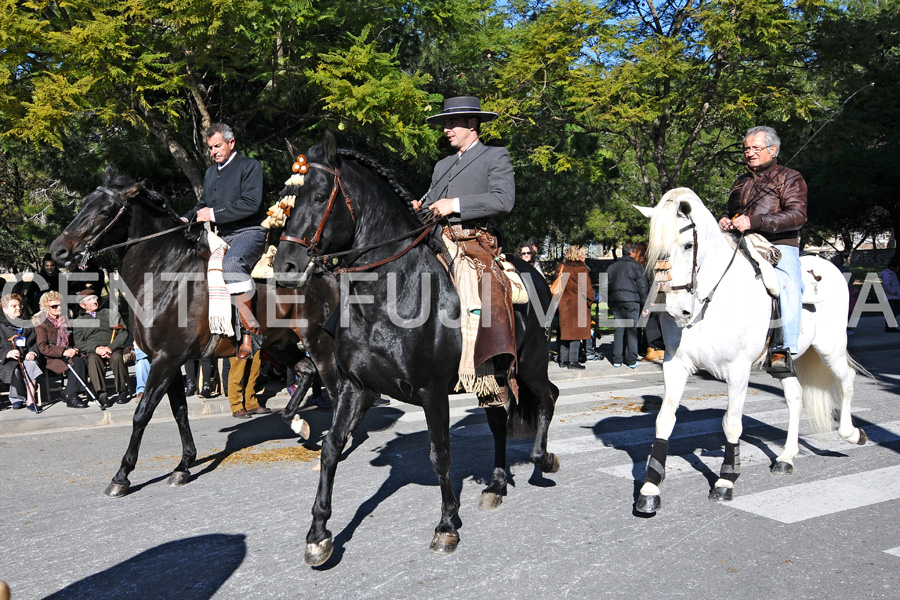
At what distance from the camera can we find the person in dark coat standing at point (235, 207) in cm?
700

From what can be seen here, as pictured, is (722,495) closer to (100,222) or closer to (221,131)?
(221,131)

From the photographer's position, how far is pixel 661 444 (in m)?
5.47

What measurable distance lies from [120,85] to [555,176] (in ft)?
42.9

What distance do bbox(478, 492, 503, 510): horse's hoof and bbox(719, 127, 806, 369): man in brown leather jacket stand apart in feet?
8.87

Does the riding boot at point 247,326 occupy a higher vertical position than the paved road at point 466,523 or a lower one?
higher

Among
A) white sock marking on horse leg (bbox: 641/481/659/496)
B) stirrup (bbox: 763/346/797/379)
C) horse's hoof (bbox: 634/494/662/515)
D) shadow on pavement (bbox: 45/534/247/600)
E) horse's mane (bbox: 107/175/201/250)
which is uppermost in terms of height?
horse's mane (bbox: 107/175/201/250)

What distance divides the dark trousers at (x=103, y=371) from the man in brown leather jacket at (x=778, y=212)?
8.96 m

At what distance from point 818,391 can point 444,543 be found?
4651mm

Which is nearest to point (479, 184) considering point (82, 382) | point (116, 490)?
point (116, 490)

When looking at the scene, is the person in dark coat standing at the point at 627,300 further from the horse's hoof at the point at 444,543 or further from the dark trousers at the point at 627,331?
the horse's hoof at the point at 444,543

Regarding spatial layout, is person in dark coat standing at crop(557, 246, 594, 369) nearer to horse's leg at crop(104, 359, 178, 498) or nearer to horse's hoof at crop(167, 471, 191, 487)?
horse's leg at crop(104, 359, 178, 498)

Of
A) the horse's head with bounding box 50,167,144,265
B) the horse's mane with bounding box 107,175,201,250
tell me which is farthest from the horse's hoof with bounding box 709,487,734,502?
the horse's head with bounding box 50,167,144,265

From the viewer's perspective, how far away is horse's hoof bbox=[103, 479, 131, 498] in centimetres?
614

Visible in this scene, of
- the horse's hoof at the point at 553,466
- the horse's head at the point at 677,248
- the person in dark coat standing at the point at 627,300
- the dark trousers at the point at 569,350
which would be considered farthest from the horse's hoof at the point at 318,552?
the person in dark coat standing at the point at 627,300
